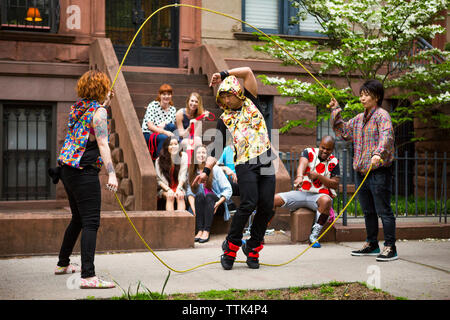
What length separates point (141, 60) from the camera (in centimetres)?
1309

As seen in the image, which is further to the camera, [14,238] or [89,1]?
[89,1]

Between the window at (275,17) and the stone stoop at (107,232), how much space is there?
741 centimetres

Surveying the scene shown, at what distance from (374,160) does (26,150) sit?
315 inches

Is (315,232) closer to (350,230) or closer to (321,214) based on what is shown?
(321,214)

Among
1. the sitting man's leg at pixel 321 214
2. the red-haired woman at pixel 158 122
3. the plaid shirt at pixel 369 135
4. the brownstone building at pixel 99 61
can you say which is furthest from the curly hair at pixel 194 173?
the plaid shirt at pixel 369 135

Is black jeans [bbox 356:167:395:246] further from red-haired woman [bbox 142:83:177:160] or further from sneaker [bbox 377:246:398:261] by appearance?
red-haired woman [bbox 142:83:177:160]

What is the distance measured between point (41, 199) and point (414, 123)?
8.64 m

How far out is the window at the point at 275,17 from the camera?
43.9ft

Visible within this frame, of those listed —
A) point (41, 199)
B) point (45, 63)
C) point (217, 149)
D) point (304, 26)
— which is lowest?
point (41, 199)

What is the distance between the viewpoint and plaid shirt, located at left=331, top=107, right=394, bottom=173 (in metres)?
6.22

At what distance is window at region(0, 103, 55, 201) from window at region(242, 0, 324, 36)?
16.2 ft

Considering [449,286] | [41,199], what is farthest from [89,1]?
[449,286]

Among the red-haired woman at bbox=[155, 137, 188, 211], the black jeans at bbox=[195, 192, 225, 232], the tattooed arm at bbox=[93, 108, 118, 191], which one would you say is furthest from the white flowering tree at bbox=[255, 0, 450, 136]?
the tattooed arm at bbox=[93, 108, 118, 191]

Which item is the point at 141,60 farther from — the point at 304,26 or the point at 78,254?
the point at 78,254
